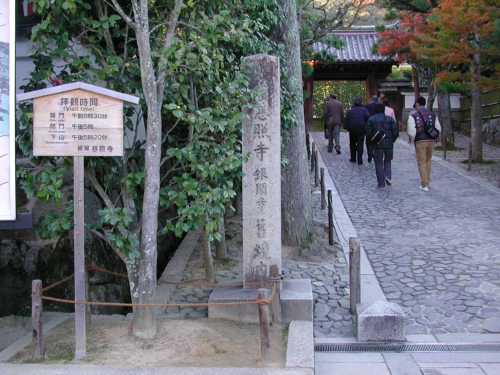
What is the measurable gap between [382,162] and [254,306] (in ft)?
24.9

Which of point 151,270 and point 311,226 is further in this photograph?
point 311,226

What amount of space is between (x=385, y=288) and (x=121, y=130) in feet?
13.8

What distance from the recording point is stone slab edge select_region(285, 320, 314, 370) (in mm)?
4391

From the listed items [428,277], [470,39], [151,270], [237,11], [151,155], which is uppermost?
[470,39]

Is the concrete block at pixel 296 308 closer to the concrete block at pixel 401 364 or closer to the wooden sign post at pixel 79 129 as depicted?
the concrete block at pixel 401 364

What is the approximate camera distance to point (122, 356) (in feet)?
15.6

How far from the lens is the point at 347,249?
8.21 meters

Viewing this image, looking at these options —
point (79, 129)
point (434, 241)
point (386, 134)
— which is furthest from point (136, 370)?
point (386, 134)

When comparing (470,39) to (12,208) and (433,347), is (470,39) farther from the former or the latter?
(12,208)

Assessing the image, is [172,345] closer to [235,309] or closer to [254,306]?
[235,309]

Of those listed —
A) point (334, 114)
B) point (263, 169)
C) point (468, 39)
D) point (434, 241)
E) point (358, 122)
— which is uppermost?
point (468, 39)

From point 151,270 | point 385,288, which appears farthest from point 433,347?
point 151,270

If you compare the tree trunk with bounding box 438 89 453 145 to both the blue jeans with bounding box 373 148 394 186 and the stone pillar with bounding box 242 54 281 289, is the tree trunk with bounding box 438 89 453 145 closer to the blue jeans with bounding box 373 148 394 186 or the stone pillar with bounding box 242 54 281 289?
the blue jeans with bounding box 373 148 394 186

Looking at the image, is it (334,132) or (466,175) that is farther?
(334,132)
